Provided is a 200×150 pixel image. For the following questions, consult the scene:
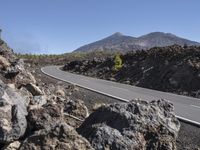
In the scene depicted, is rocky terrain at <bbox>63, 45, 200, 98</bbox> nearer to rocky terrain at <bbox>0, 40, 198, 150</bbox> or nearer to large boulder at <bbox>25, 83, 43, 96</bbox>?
large boulder at <bbox>25, 83, 43, 96</bbox>

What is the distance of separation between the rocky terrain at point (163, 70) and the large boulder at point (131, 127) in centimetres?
2198

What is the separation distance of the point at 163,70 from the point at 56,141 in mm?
34926

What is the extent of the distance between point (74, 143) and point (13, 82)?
28.5 ft

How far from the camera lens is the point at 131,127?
32.0ft

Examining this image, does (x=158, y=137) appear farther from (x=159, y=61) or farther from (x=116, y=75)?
Result: (x=116, y=75)

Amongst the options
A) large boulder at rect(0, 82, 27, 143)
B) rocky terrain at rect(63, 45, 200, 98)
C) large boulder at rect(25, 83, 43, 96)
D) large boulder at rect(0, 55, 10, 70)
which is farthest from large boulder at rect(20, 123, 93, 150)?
rocky terrain at rect(63, 45, 200, 98)

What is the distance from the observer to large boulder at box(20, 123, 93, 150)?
8023mm

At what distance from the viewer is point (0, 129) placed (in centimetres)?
923

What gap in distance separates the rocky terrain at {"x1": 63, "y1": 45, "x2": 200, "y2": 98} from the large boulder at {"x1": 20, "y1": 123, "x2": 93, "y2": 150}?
24.5 m

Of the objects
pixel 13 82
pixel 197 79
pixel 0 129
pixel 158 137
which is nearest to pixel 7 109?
pixel 0 129

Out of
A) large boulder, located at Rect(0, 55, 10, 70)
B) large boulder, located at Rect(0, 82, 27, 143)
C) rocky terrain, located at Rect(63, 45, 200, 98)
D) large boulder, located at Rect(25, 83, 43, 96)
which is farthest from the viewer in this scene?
rocky terrain, located at Rect(63, 45, 200, 98)

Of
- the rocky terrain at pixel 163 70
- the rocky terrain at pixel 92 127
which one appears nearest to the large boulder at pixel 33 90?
the rocky terrain at pixel 92 127

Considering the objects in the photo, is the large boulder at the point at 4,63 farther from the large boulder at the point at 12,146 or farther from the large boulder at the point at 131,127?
the large boulder at the point at 12,146

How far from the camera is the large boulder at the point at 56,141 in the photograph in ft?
26.3
